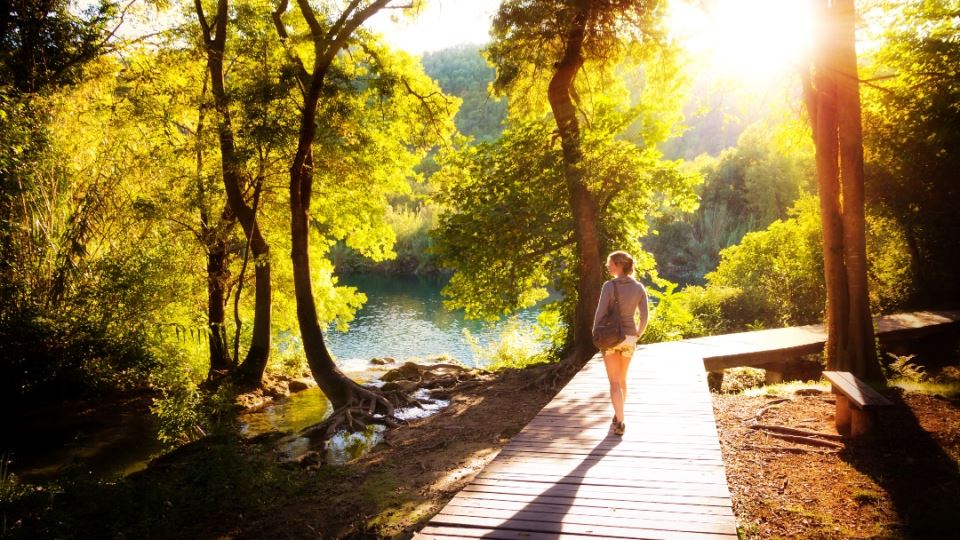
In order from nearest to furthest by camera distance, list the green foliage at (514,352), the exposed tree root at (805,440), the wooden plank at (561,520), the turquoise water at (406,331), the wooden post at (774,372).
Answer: the wooden plank at (561,520) → the exposed tree root at (805,440) → the wooden post at (774,372) → the green foliage at (514,352) → the turquoise water at (406,331)

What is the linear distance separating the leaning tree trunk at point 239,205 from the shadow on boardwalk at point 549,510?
1097cm

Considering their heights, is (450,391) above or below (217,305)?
below

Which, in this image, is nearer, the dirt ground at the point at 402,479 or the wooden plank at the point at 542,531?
the wooden plank at the point at 542,531

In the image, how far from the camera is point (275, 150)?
13.3 meters

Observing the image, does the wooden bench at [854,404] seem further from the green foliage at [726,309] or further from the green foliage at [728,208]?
Answer: the green foliage at [728,208]

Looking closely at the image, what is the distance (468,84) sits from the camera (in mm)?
118562

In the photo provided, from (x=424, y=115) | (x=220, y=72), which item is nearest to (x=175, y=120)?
(x=220, y=72)

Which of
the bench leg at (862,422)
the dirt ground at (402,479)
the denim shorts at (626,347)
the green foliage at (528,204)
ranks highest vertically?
the green foliage at (528,204)

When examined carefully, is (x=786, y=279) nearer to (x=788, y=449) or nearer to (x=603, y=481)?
(x=788, y=449)

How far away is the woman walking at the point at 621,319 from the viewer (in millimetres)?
6008

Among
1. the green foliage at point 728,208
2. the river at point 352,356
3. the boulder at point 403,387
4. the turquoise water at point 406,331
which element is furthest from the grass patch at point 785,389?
the green foliage at point 728,208

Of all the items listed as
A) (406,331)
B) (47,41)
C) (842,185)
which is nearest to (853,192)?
(842,185)

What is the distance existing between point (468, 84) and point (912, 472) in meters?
121

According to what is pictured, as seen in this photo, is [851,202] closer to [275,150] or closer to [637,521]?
[637,521]
